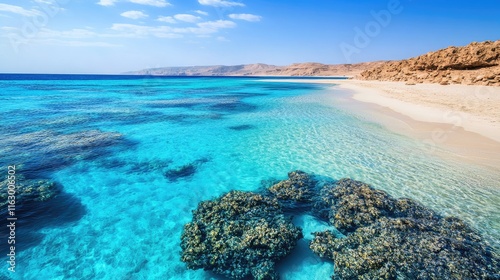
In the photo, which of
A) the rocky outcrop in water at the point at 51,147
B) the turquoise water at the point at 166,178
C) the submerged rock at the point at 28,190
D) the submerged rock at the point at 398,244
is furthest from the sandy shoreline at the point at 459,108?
the rocky outcrop in water at the point at 51,147

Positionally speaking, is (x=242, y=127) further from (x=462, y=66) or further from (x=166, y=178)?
(x=462, y=66)

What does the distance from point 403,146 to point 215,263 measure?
12.5 metres

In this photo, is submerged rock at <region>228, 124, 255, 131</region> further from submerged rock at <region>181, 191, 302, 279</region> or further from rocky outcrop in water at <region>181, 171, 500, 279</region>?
→ submerged rock at <region>181, 191, 302, 279</region>

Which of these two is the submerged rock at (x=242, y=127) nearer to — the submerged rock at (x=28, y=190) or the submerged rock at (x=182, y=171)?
the submerged rock at (x=182, y=171)

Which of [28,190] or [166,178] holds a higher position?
[28,190]

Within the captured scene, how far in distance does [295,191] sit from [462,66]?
45.6 metres

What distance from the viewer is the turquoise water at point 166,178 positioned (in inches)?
237

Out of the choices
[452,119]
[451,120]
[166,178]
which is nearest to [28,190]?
[166,178]

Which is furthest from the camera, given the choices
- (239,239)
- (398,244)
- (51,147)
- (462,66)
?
(462,66)

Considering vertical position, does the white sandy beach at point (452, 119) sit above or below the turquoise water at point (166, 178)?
above

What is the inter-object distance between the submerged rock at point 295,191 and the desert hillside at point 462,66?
33482mm

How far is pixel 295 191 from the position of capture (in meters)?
8.86

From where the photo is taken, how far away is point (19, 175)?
970 centimetres

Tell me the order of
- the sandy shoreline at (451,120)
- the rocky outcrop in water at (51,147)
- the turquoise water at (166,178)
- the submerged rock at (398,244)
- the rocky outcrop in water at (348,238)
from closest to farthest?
the submerged rock at (398,244) < the rocky outcrop in water at (348,238) < the turquoise water at (166,178) < the rocky outcrop in water at (51,147) < the sandy shoreline at (451,120)
